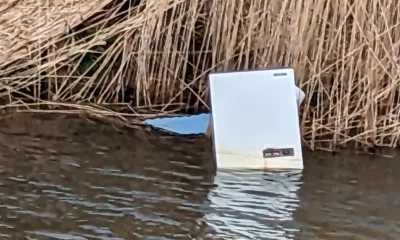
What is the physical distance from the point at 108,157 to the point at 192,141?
1.42 feet

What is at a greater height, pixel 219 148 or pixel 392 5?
pixel 392 5

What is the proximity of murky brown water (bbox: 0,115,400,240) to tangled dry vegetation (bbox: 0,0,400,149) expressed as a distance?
245 mm

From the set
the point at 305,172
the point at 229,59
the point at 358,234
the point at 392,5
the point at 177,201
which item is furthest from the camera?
the point at 229,59

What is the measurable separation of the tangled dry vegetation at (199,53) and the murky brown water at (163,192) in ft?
0.80

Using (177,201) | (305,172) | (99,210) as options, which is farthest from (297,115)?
(99,210)

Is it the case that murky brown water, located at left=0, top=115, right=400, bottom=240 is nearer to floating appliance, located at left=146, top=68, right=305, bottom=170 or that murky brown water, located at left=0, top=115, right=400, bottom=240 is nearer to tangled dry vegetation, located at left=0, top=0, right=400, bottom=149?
floating appliance, located at left=146, top=68, right=305, bottom=170

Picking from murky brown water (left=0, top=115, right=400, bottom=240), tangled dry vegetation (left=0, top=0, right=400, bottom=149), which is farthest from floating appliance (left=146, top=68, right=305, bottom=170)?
tangled dry vegetation (left=0, top=0, right=400, bottom=149)

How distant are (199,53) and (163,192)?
3.53 feet

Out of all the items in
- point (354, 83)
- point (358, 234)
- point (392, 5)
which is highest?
point (392, 5)

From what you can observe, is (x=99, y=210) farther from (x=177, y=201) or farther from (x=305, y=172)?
(x=305, y=172)

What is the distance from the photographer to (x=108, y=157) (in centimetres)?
316

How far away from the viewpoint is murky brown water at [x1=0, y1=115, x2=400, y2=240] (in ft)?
8.20

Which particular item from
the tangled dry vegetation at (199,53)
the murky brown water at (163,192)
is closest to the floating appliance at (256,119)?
the murky brown water at (163,192)

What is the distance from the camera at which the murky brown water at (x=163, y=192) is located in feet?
8.20
